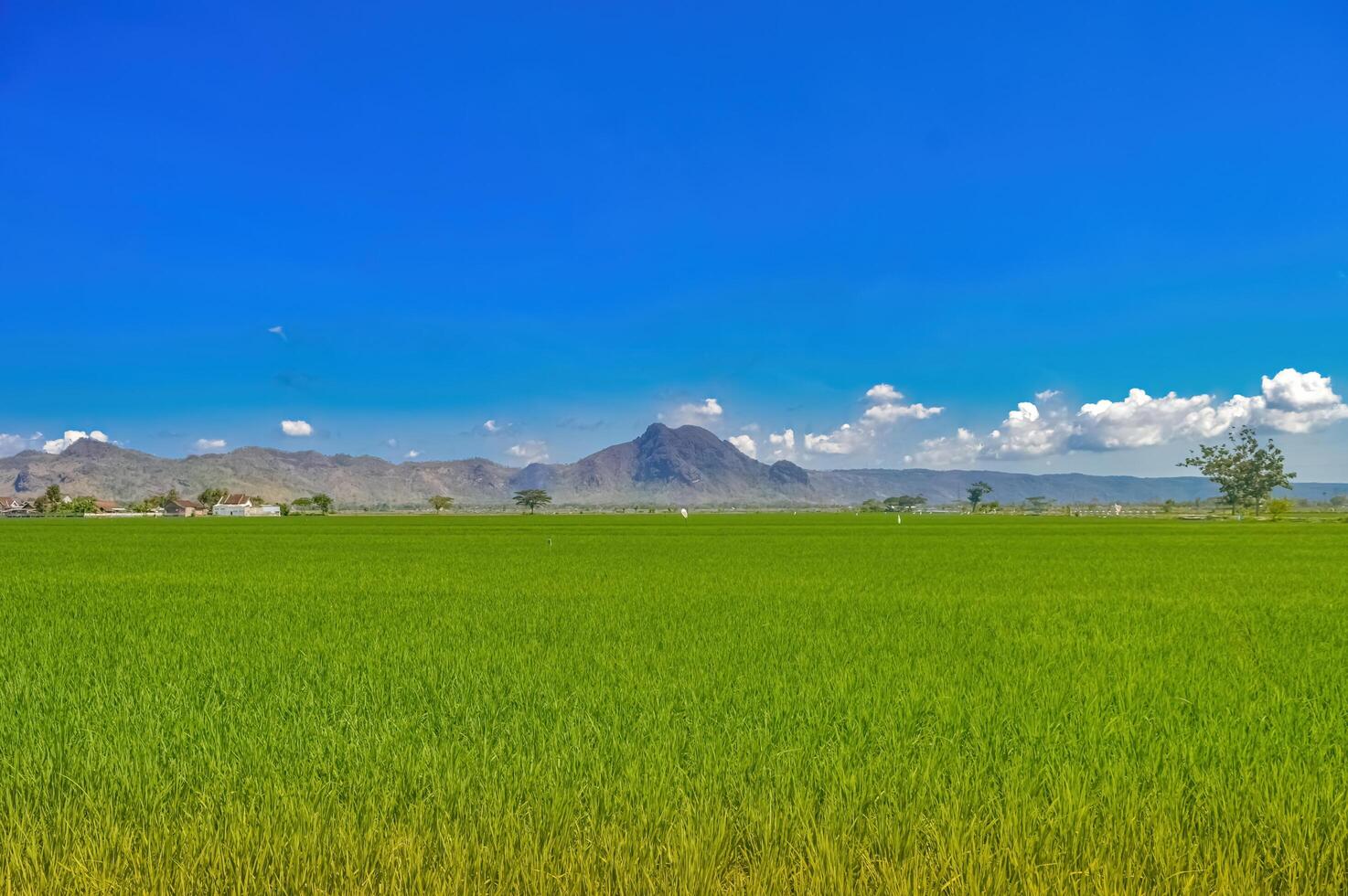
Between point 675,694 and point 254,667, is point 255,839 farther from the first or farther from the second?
point 254,667

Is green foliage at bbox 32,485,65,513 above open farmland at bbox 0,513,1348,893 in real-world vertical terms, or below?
above

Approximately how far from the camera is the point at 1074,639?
32.6 ft

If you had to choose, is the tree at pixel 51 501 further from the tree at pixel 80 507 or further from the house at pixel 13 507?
the house at pixel 13 507

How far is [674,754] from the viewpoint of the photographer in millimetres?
4812

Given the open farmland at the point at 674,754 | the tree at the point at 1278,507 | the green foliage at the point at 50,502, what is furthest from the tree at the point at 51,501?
the tree at the point at 1278,507

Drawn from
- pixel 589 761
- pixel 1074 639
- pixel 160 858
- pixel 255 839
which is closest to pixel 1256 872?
pixel 589 761

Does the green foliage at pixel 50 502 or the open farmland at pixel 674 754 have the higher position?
the green foliage at pixel 50 502

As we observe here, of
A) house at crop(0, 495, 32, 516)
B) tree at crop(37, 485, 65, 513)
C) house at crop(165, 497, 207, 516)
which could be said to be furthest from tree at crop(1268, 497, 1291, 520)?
house at crop(0, 495, 32, 516)

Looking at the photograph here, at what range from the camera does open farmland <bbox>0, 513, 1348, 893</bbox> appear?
3.52 meters

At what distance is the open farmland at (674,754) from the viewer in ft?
11.5

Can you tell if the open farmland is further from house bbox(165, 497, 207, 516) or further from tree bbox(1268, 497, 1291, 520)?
house bbox(165, 497, 207, 516)

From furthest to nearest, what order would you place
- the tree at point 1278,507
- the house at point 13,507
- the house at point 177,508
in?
the house at point 177,508 → the house at point 13,507 → the tree at point 1278,507

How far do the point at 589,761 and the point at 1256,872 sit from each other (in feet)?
11.4

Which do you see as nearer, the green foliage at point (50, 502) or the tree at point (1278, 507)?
the tree at point (1278, 507)
